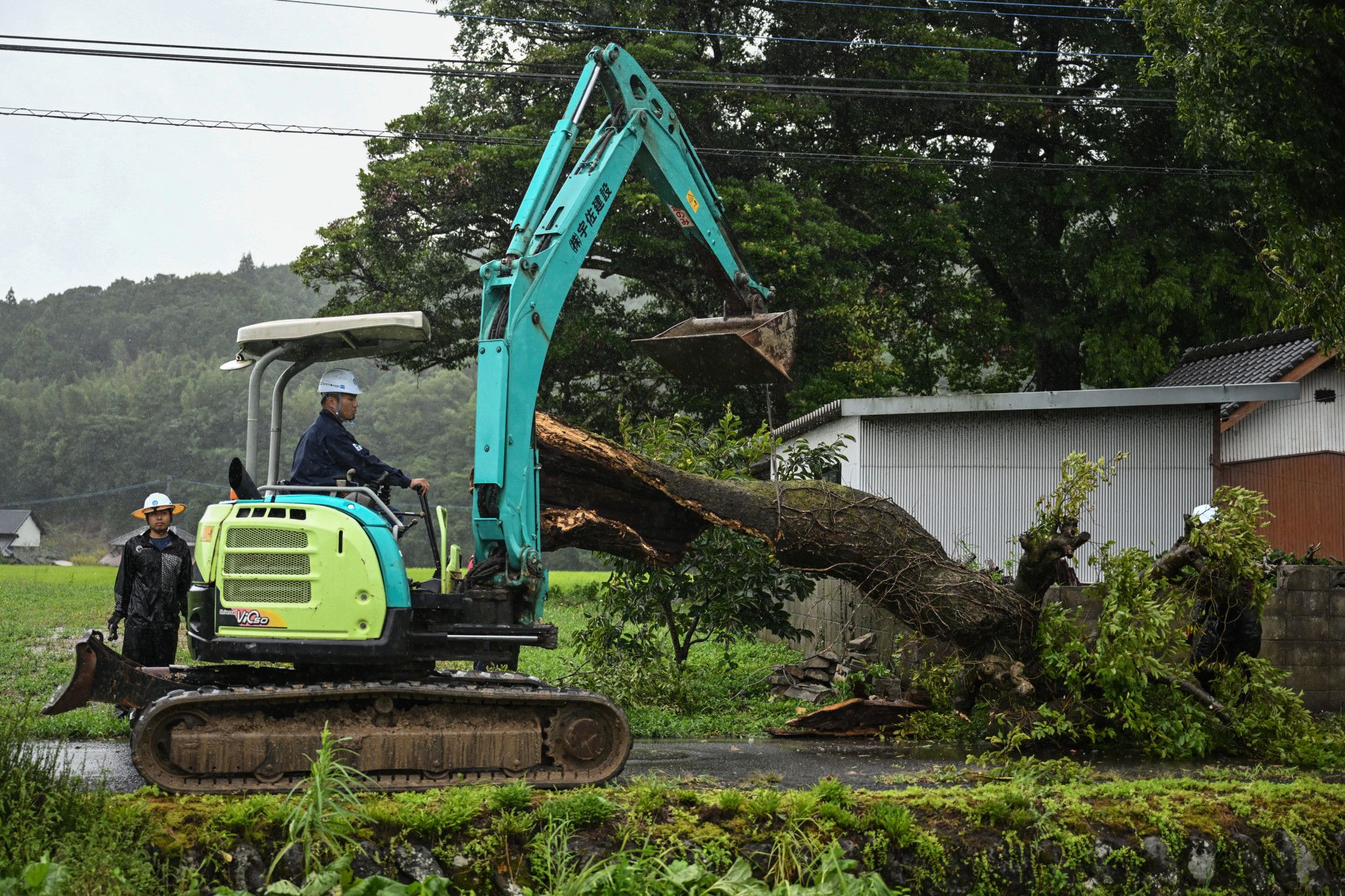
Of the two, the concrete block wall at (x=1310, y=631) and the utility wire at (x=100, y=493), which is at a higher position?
the utility wire at (x=100, y=493)

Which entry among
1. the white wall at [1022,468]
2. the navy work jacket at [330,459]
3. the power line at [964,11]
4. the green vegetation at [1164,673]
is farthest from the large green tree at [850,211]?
the navy work jacket at [330,459]

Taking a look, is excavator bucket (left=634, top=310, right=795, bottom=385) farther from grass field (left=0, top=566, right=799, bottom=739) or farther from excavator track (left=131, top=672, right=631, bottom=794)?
excavator track (left=131, top=672, right=631, bottom=794)

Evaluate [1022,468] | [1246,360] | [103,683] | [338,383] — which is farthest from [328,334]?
[1246,360]

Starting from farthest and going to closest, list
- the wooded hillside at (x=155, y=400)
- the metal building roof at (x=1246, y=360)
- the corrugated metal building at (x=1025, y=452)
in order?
the wooded hillside at (x=155, y=400) → the metal building roof at (x=1246, y=360) → the corrugated metal building at (x=1025, y=452)

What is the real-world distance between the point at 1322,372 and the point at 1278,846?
1166 centimetres

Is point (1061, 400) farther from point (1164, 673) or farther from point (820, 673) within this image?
point (1164, 673)

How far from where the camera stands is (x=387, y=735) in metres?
7.10

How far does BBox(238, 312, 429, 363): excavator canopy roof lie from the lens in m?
7.70

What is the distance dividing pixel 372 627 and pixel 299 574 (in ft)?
1.74

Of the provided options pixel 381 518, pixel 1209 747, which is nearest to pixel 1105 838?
pixel 1209 747

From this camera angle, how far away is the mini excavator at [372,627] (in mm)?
7016

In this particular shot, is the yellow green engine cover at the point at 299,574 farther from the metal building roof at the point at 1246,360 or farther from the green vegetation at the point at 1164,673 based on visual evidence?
the metal building roof at the point at 1246,360

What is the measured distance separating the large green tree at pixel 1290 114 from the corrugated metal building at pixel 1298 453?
6289 mm

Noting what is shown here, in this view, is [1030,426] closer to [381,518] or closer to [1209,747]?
[1209,747]
